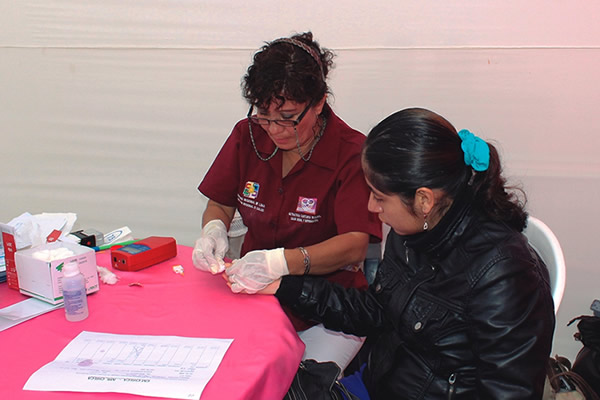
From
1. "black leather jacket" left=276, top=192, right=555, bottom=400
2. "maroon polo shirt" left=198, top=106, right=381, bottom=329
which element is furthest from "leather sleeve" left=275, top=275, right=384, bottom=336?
"maroon polo shirt" left=198, top=106, right=381, bottom=329

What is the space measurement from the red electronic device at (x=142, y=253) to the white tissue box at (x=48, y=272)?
159 mm

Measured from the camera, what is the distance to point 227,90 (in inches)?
96.6

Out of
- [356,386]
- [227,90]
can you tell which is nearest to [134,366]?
[356,386]

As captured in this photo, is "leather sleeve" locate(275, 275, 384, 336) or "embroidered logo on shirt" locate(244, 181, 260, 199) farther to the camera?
"embroidered logo on shirt" locate(244, 181, 260, 199)

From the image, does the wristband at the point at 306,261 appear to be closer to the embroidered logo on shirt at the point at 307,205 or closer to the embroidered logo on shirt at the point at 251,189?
the embroidered logo on shirt at the point at 307,205

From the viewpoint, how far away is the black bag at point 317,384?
1.17m

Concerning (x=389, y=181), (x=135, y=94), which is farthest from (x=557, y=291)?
(x=135, y=94)

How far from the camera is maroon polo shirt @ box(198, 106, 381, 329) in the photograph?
164cm

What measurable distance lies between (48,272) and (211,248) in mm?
504

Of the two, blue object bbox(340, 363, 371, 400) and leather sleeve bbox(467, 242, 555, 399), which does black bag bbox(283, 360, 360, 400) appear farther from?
leather sleeve bbox(467, 242, 555, 399)

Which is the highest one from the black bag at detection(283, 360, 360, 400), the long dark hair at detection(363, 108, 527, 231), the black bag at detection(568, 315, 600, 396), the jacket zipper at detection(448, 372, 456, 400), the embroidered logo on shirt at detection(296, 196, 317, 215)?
the long dark hair at detection(363, 108, 527, 231)

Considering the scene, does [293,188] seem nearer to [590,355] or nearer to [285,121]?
[285,121]

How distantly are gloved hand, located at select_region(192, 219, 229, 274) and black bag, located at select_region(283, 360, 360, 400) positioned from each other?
16.2 inches

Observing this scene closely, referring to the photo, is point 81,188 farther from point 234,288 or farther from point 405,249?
point 405,249
